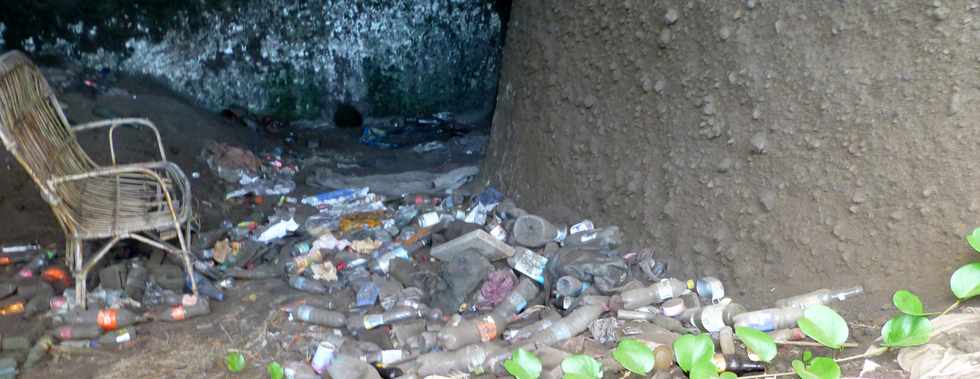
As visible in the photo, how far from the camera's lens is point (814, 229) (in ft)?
7.95

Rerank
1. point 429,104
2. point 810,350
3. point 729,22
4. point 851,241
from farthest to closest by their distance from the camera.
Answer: point 429,104, point 729,22, point 851,241, point 810,350

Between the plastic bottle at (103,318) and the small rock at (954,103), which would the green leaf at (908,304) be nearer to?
the small rock at (954,103)

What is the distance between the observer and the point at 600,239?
3275mm

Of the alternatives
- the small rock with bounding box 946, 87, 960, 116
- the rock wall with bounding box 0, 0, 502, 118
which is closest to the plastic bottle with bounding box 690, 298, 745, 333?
the small rock with bounding box 946, 87, 960, 116

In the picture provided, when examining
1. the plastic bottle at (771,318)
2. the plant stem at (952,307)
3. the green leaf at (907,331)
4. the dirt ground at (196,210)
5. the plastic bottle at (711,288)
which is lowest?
the dirt ground at (196,210)

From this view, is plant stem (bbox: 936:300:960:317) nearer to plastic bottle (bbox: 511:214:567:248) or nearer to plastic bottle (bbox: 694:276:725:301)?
plastic bottle (bbox: 694:276:725:301)

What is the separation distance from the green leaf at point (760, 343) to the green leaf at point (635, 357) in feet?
0.84

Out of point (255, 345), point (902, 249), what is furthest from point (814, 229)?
point (255, 345)

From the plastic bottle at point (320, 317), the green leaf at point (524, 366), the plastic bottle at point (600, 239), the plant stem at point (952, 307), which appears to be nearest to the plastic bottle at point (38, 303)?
the plastic bottle at point (320, 317)

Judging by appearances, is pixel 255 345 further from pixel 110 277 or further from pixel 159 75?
pixel 159 75

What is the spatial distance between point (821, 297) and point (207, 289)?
259 centimetres

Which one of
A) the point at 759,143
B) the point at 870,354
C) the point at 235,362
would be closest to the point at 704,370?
the point at 870,354

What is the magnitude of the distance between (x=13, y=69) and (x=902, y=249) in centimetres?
339

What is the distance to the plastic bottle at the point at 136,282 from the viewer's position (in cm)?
322
